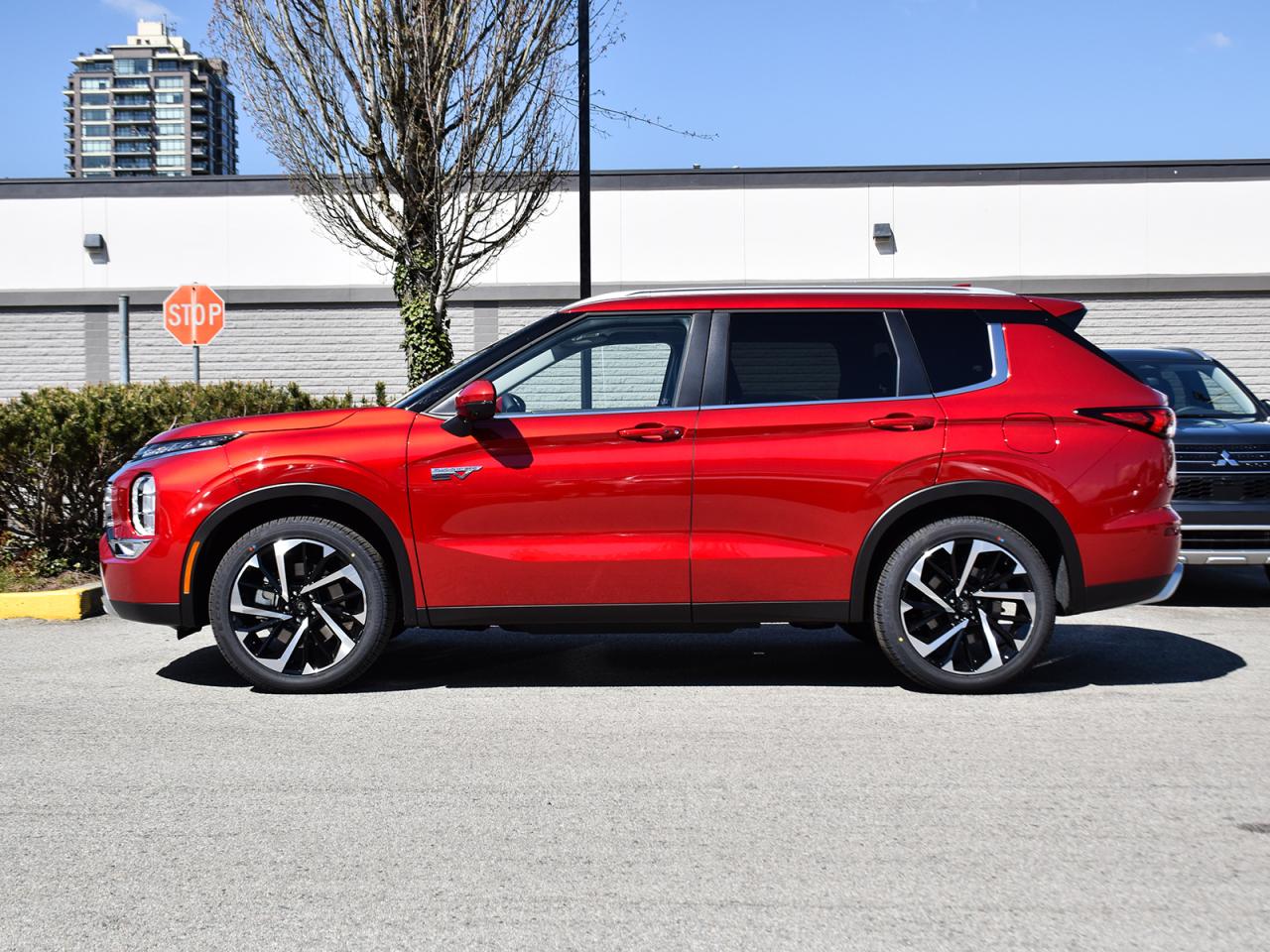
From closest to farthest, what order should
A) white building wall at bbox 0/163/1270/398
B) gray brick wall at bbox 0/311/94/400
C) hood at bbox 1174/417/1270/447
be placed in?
hood at bbox 1174/417/1270/447
white building wall at bbox 0/163/1270/398
gray brick wall at bbox 0/311/94/400

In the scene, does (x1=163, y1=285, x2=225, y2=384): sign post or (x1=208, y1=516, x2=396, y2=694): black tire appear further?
(x1=163, y1=285, x2=225, y2=384): sign post

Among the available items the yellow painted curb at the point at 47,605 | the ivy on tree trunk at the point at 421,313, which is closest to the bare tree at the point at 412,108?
the ivy on tree trunk at the point at 421,313

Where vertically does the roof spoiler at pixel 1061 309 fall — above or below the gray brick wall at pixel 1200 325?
below

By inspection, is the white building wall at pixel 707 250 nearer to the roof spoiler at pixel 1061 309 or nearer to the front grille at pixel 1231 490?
the front grille at pixel 1231 490

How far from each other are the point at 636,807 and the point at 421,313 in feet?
34.7

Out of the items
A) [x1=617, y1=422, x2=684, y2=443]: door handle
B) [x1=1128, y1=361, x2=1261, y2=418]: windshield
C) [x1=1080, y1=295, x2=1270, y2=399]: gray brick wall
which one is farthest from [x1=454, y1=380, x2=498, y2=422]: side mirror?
[x1=1080, y1=295, x2=1270, y2=399]: gray brick wall

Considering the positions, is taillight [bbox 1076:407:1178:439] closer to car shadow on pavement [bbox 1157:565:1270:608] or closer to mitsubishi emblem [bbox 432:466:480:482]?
mitsubishi emblem [bbox 432:466:480:482]

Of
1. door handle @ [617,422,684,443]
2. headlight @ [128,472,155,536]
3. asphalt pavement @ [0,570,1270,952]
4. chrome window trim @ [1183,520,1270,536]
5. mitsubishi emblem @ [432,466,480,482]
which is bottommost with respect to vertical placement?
asphalt pavement @ [0,570,1270,952]

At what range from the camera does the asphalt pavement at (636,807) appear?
3.21 meters

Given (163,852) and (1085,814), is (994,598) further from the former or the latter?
(163,852)

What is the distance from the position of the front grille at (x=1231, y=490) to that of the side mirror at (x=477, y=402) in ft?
17.5

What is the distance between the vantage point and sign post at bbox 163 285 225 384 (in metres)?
14.9

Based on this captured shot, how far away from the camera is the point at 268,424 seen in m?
5.87

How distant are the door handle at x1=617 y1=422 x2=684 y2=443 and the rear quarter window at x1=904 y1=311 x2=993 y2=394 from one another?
1232mm
